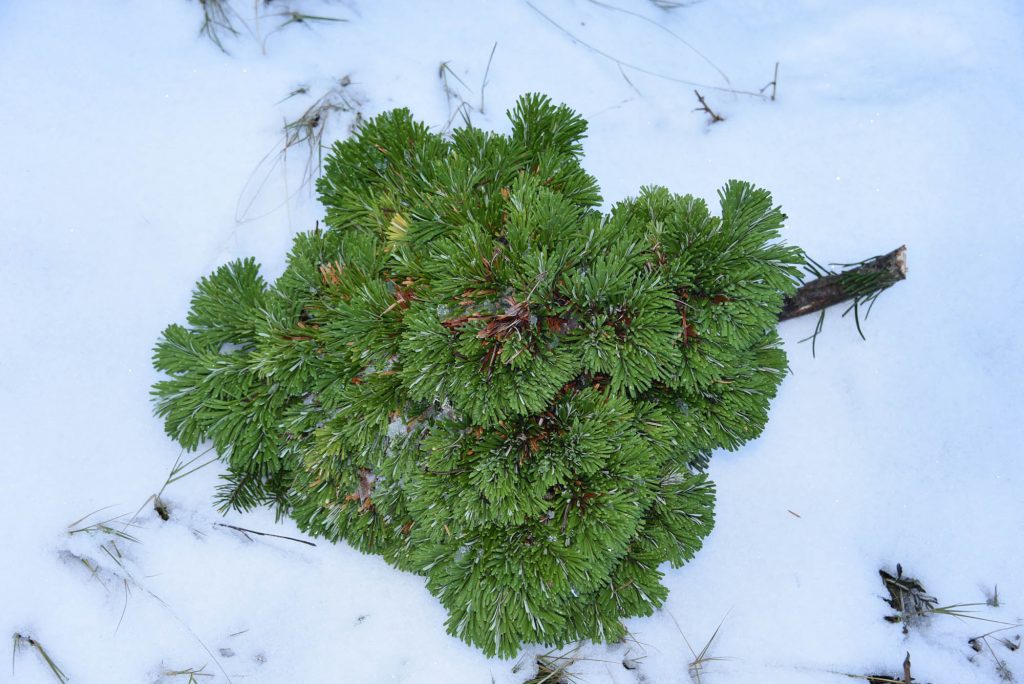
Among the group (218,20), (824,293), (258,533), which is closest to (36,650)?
(258,533)

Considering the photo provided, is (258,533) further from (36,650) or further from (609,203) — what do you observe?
(609,203)

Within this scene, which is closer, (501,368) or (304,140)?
(501,368)

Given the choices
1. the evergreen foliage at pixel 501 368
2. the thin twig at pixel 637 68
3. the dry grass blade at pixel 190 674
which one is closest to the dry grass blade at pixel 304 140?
the evergreen foliage at pixel 501 368

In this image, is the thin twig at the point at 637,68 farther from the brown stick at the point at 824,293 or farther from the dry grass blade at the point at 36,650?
the dry grass blade at the point at 36,650

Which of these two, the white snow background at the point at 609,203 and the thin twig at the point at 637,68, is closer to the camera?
the white snow background at the point at 609,203

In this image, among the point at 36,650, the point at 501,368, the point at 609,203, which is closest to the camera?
the point at 501,368
